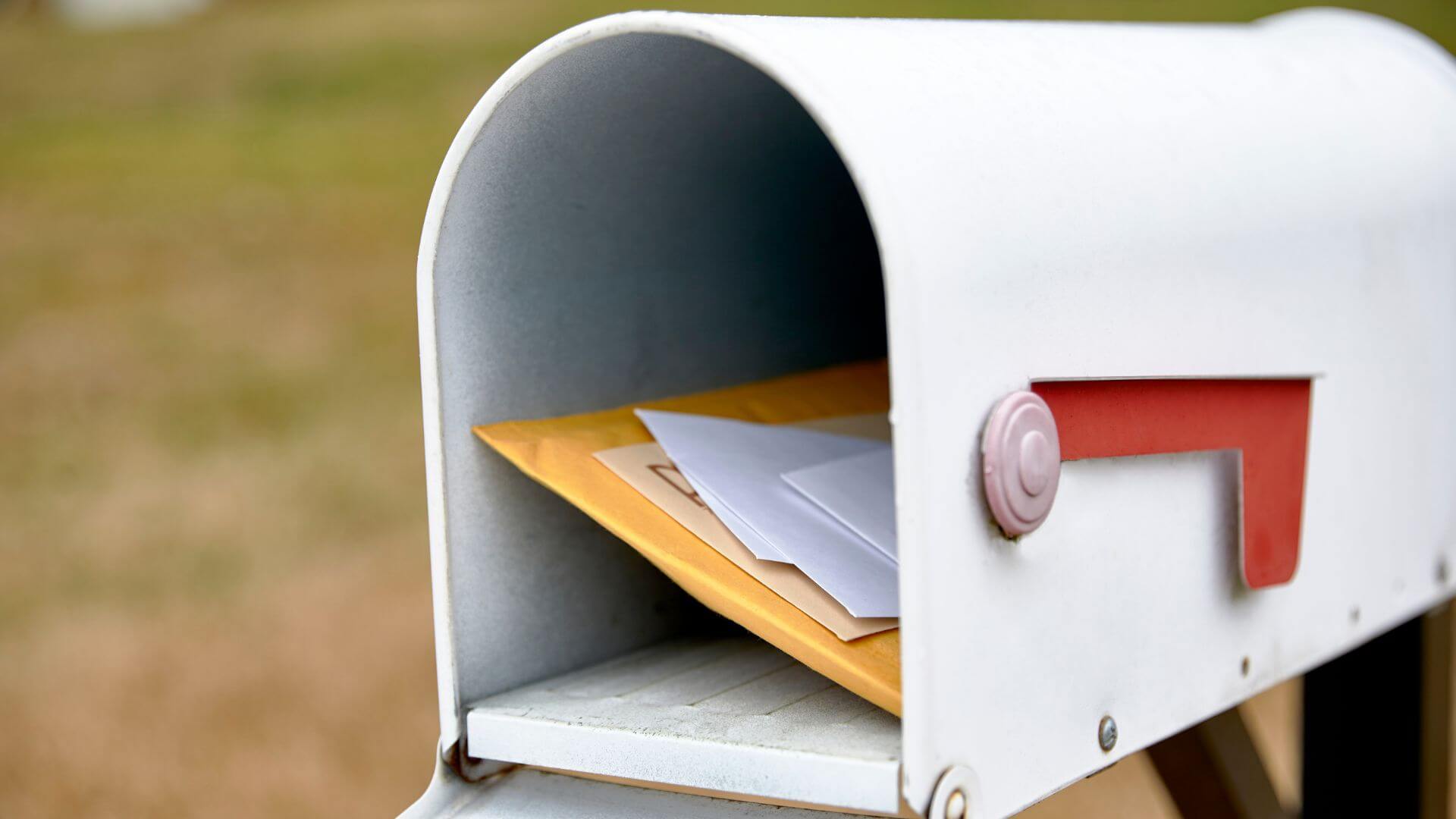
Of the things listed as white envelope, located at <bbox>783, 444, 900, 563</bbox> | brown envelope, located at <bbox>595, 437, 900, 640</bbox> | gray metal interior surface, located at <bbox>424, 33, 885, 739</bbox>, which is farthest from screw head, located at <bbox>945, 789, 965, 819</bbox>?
gray metal interior surface, located at <bbox>424, 33, 885, 739</bbox>

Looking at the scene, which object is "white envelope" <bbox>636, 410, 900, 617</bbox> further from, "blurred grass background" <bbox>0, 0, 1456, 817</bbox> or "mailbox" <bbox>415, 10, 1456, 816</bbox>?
"blurred grass background" <bbox>0, 0, 1456, 817</bbox>

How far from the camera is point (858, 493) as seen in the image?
1114mm

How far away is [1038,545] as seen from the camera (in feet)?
2.74

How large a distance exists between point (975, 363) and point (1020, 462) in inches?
2.5

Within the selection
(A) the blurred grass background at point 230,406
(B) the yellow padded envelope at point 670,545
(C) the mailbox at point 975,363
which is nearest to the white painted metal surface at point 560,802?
(C) the mailbox at point 975,363

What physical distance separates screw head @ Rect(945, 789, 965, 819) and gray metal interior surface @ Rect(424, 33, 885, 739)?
14.3 inches

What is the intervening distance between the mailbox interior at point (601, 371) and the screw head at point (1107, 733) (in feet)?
0.47

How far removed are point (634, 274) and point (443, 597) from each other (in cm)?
33

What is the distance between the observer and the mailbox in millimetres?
784

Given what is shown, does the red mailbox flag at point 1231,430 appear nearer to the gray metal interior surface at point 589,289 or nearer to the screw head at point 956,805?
the screw head at point 956,805

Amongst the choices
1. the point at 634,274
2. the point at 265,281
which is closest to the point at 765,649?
the point at 634,274

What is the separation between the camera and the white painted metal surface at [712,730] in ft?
2.70

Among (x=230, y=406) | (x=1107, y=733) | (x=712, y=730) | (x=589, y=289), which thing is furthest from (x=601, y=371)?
(x=230, y=406)

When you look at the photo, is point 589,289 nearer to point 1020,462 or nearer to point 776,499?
point 776,499
